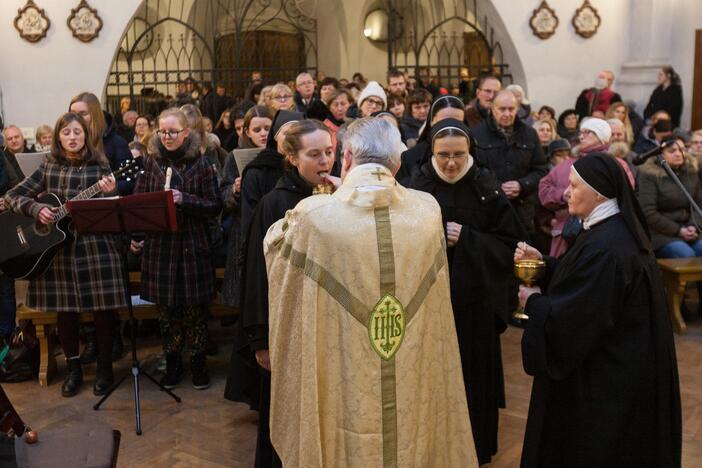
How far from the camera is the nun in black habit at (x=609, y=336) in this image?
9.84 ft

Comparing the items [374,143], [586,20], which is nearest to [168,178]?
[374,143]

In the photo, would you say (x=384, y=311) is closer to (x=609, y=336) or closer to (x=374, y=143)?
(x=374, y=143)

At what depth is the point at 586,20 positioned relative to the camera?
42.8 feet

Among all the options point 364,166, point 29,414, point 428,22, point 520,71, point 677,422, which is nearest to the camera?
point 364,166

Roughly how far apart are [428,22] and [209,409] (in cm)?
1225

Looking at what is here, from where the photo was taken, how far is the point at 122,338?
649 centimetres

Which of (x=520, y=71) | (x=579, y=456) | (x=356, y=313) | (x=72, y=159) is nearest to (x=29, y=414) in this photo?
(x=72, y=159)

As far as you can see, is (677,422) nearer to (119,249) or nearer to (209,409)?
(209,409)

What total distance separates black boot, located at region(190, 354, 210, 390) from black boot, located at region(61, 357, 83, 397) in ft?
2.50

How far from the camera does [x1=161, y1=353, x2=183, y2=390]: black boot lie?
5.42 meters

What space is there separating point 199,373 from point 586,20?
10.0m

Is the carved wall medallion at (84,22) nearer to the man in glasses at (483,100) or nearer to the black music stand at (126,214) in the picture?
the man in glasses at (483,100)

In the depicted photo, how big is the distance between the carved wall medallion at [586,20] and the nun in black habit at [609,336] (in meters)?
10.7

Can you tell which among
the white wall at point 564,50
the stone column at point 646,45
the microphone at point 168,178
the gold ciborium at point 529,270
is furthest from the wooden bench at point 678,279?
the stone column at point 646,45
